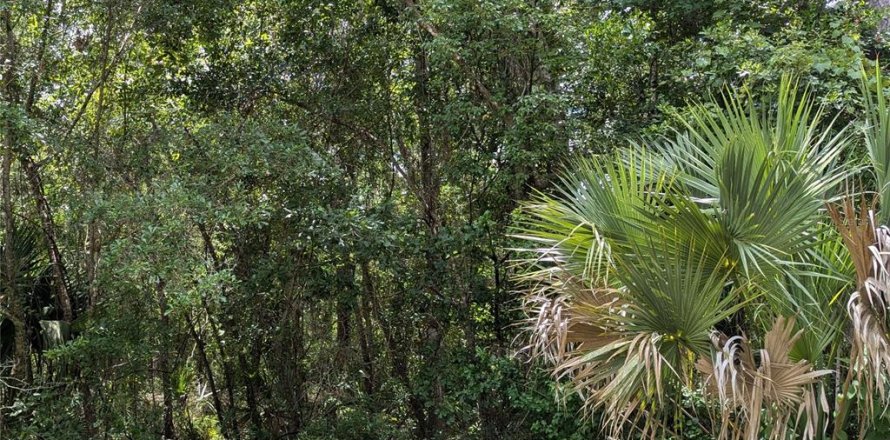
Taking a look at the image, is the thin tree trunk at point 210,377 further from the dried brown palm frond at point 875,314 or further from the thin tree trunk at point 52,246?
the dried brown palm frond at point 875,314

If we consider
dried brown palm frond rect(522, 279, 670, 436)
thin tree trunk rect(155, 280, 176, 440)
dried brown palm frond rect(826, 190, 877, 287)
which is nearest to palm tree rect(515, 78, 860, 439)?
dried brown palm frond rect(522, 279, 670, 436)

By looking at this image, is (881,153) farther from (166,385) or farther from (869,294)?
(166,385)

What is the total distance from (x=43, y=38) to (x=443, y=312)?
11.5 feet

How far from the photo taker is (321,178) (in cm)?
585

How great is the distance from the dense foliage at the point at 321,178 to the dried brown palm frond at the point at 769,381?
1.24 metres

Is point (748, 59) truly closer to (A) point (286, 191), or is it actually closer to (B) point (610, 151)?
(B) point (610, 151)

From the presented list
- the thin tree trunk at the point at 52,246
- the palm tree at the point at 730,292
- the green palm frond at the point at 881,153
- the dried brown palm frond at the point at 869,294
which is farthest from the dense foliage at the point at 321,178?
the dried brown palm frond at the point at 869,294

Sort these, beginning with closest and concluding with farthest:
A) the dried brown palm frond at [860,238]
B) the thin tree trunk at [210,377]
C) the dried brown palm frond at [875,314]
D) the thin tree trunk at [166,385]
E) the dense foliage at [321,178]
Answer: the dried brown palm frond at [875,314]
the dried brown palm frond at [860,238]
the dense foliage at [321,178]
the thin tree trunk at [166,385]
the thin tree trunk at [210,377]

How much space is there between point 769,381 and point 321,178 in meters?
3.78

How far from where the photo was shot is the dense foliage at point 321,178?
5227mm

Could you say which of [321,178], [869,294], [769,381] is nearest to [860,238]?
[869,294]

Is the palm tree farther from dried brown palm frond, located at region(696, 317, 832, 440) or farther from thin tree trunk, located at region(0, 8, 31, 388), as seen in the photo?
thin tree trunk, located at region(0, 8, 31, 388)

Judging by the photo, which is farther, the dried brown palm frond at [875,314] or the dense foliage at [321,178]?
the dense foliage at [321,178]

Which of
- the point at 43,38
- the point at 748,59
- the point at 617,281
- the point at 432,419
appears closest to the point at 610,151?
the point at 748,59
